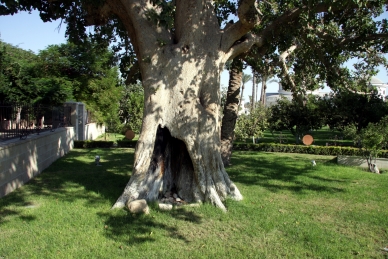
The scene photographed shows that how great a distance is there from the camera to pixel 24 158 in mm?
9156

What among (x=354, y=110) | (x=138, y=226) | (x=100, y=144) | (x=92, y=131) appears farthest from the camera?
(x=92, y=131)

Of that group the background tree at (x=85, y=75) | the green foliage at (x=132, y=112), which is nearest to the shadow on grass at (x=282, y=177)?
the background tree at (x=85, y=75)

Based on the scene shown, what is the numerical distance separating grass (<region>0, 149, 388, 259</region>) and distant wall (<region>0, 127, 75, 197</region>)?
30 cm

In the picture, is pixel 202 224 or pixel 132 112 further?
pixel 132 112

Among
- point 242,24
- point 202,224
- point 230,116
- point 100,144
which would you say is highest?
point 242,24

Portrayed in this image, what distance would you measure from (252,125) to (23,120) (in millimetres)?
14952

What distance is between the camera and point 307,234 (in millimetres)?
5480

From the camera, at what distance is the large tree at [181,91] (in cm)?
698

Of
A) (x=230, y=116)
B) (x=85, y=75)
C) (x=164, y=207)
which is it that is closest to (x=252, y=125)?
(x=230, y=116)

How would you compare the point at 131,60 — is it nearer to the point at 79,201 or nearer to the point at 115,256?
the point at 79,201

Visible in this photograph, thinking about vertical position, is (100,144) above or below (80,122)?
below

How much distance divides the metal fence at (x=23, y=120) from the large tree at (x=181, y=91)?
7.54 ft

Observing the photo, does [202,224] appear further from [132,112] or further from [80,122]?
[132,112]

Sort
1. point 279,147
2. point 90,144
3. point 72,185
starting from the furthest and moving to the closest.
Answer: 1. point 279,147
2. point 90,144
3. point 72,185
